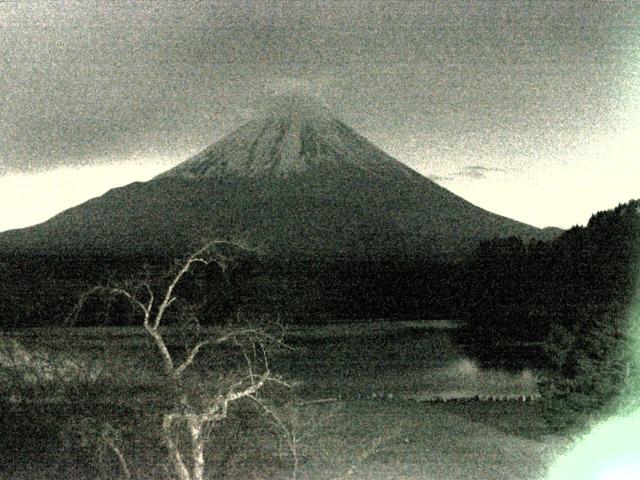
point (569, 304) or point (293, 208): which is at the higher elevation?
point (293, 208)

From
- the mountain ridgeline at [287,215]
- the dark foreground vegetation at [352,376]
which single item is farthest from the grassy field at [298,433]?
the mountain ridgeline at [287,215]

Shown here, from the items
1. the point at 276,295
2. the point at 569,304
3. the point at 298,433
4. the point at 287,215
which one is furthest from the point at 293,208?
the point at 298,433

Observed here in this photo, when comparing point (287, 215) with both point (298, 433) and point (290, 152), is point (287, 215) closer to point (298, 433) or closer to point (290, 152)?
point (290, 152)

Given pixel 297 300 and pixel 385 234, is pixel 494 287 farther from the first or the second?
pixel 385 234

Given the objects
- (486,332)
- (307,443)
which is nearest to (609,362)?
(307,443)

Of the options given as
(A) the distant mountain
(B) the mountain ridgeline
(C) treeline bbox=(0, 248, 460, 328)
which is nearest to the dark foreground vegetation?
(C) treeline bbox=(0, 248, 460, 328)

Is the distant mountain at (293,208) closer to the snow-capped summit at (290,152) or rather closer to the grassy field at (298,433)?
the snow-capped summit at (290,152)

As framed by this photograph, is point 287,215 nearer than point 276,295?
No
